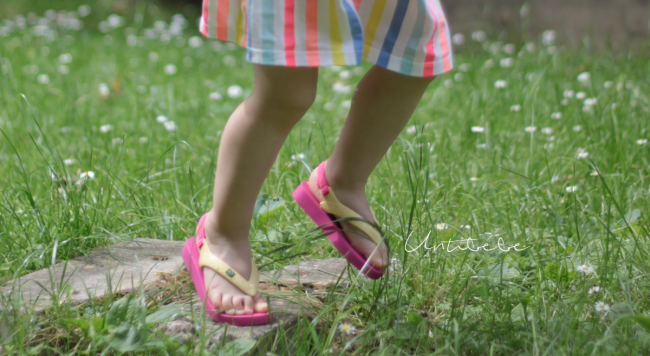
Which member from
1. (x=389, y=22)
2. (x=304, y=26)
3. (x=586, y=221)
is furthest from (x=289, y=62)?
(x=586, y=221)

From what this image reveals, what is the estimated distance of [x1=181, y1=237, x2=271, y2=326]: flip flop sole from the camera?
1.25 m

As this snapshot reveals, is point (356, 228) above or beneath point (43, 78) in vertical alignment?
above

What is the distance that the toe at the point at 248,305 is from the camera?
1.26m

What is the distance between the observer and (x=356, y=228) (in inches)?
56.0

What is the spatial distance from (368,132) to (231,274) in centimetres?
45

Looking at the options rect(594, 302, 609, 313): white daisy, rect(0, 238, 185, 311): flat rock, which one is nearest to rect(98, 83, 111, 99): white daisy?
rect(0, 238, 185, 311): flat rock

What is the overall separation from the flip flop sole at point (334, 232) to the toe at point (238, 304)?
0.27 metres

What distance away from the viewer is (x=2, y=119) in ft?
9.50

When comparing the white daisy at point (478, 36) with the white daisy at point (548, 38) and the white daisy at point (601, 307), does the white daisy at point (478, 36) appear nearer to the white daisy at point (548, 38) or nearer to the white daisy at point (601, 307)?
the white daisy at point (548, 38)

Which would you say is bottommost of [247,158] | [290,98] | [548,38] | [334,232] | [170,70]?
[170,70]

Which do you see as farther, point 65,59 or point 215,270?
point 65,59

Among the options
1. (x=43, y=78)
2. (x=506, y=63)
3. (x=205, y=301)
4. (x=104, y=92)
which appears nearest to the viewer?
(x=205, y=301)

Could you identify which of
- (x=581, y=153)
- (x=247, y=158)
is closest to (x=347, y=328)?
(x=247, y=158)

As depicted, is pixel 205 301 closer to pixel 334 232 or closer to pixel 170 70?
pixel 334 232
